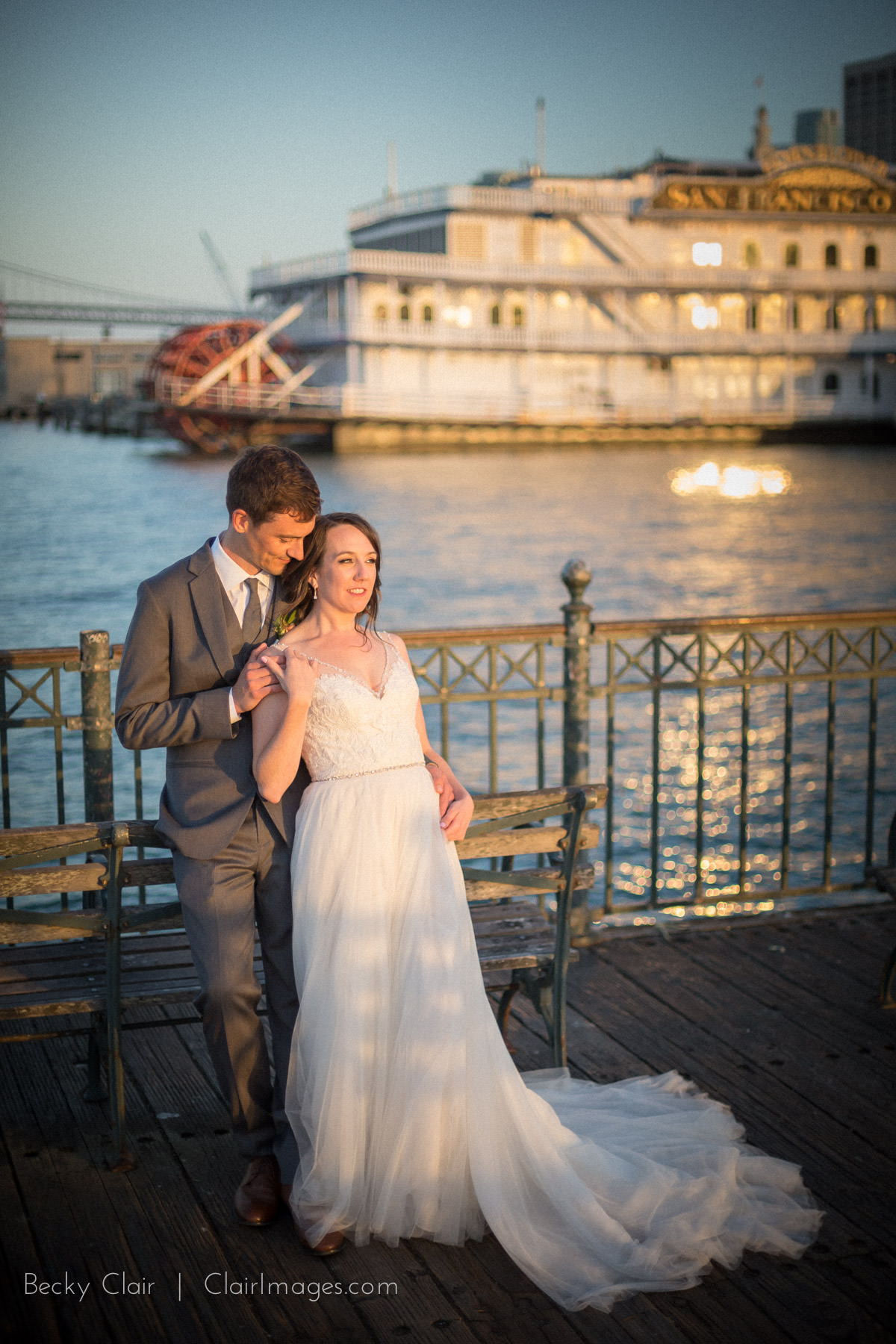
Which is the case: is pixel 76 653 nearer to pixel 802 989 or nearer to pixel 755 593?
pixel 802 989

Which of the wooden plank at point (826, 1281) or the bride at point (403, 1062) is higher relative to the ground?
the bride at point (403, 1062)

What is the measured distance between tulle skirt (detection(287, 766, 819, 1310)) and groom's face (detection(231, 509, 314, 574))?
51 centimetres

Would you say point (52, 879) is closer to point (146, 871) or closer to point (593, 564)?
point (146, 871)

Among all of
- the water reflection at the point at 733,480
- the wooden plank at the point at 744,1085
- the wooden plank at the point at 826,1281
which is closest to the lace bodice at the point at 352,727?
the wooden plank at the point at 826,1281

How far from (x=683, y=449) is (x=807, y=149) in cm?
1753

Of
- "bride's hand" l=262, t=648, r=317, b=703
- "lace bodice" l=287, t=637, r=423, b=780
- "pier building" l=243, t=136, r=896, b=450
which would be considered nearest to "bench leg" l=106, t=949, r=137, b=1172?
"lace bodice" l=287, t=637, r=423, b=780

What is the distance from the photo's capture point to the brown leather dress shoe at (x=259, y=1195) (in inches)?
118

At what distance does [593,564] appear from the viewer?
96.8 ft

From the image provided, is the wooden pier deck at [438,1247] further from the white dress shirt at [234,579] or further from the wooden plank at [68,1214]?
the white dress shirt at [234,579]

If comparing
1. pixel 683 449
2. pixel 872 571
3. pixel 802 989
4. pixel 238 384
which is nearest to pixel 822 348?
pixel 683 449

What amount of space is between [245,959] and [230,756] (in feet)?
1.48

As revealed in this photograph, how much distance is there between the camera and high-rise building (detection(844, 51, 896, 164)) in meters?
138

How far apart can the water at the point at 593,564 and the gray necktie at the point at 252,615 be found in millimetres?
5212

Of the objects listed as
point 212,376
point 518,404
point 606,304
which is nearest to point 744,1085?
point 518,404
